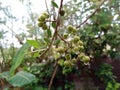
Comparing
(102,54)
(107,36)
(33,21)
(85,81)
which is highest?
(33,21)

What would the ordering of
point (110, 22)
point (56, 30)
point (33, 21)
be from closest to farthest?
point (56, 30) → point (110, 22) → point (33, 21)

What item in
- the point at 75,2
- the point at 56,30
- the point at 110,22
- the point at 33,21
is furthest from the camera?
the point at 33,21

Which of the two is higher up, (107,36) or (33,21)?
(33,21)

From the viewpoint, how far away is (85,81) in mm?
3191

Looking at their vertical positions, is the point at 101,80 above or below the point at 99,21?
below

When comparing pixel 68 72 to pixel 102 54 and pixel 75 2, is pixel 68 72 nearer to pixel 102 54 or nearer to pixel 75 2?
pixel 102 54

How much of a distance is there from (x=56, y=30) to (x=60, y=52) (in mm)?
138

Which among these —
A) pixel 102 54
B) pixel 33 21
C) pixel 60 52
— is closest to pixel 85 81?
pixel 102 54

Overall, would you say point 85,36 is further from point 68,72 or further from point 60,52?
point 60,52

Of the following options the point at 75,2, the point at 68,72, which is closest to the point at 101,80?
the point at 68,72

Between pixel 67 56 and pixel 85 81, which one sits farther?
pixel 85 81

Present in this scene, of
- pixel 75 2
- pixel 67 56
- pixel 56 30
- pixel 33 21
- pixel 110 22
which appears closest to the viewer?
pixel 56 30

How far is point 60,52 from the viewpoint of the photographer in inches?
32.7

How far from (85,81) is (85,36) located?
1.75 ft
